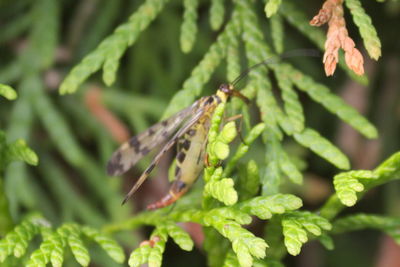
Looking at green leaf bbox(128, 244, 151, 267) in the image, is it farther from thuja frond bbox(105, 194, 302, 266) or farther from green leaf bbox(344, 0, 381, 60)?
green leaf bbox(344, 0, 381, 60)

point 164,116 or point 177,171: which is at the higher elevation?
point 164,116

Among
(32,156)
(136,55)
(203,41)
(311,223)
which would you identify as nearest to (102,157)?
(136,55)

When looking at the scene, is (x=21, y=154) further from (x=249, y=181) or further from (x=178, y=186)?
(x=249, y=181)

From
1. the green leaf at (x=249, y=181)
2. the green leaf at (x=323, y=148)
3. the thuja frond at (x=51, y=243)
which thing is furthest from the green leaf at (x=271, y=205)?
the thuja frond at (x=51, y=243)

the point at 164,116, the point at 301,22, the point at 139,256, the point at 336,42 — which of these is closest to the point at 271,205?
the point at 139,256

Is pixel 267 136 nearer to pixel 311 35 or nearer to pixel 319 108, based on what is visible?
pixel 311 35

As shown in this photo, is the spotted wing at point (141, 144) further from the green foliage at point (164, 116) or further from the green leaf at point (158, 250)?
the green leaf at point (158, 250)
